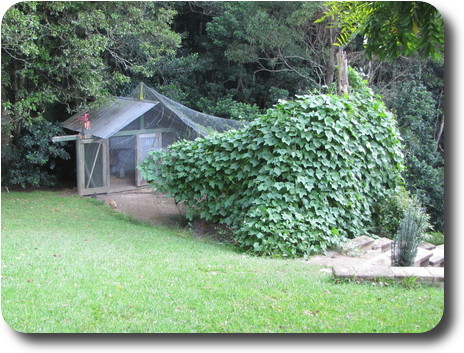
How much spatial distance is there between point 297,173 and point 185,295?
3.51 m

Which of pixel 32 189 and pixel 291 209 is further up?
pixel 291 209

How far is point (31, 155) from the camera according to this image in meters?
13.7

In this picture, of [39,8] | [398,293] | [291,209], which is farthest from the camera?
[39,8]

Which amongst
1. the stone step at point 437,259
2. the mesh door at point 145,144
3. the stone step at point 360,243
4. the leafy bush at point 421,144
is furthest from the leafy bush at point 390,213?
the mesh door at point 145,144

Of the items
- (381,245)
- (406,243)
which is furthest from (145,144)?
(406,243)

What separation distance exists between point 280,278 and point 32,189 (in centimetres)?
1025

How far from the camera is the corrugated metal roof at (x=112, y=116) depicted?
13414mm

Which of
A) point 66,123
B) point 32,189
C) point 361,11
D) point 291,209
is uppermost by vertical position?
point 361,11

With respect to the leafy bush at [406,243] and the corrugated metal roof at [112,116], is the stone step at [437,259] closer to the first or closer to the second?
the leafy bush at [406,243]

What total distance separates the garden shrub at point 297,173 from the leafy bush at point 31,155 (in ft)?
18.3

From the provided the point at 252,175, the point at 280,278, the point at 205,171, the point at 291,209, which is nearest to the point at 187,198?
the point at 205,171

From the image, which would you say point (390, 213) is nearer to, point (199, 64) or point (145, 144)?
point (145, 144)

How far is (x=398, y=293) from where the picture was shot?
5.22m

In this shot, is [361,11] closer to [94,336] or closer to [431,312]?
[431,312]
